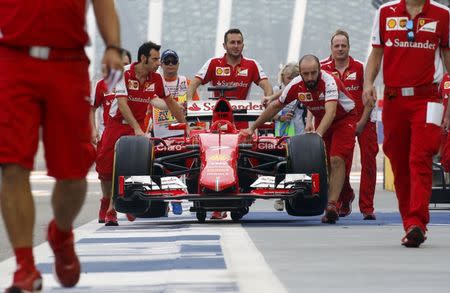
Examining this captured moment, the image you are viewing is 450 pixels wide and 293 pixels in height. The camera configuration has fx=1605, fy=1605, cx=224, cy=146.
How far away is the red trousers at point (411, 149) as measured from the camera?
35.5 ft

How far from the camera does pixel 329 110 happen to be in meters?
14.7

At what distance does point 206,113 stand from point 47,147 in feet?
26.5

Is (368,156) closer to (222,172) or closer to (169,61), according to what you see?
(169,61)

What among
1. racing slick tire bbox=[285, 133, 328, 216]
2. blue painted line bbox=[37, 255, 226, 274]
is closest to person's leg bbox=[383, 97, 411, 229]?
blue painted line bbox=[37, 255, 226, 274]

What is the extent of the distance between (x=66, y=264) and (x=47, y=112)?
2.39ft

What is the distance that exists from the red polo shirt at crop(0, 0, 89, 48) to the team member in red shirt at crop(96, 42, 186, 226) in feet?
27.0

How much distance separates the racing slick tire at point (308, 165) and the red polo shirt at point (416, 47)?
8.96 feet

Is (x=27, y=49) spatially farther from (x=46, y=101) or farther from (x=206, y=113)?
(x=206, y=113)

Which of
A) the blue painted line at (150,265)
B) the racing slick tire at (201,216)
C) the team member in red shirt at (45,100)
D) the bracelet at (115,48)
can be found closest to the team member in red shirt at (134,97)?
the racing slick tire at (201,216)

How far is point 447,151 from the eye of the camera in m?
17.0

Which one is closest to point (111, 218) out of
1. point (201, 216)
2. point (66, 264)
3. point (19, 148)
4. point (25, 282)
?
point (201, 216)

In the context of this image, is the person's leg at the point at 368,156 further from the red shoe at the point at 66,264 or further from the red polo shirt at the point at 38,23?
the red polo shirt at the point at 38,23

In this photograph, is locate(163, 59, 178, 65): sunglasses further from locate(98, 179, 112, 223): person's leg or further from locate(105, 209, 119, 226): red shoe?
locate(105, 209, 119, 226): red shoe

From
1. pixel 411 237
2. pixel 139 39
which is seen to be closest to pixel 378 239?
pixel 411 237
